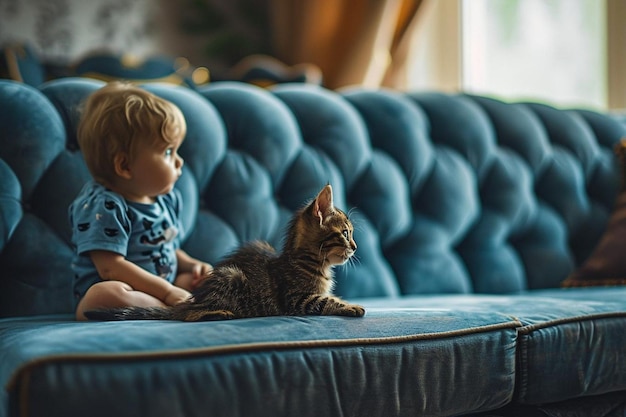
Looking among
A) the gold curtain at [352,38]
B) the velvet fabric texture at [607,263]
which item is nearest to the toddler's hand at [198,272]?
the velvet fabric texture at [607,263]

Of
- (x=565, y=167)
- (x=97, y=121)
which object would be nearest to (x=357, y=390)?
(x=97, y=121)

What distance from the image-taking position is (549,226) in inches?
92.7

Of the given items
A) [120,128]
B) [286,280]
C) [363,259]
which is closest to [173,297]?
[286,280]

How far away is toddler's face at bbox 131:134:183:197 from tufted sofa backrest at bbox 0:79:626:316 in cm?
22

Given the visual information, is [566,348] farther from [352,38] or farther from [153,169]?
[352,38]

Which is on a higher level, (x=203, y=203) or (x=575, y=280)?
(x=203, y=203)

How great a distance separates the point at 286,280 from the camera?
1410mm

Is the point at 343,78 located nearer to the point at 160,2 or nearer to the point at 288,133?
the point at 160,2

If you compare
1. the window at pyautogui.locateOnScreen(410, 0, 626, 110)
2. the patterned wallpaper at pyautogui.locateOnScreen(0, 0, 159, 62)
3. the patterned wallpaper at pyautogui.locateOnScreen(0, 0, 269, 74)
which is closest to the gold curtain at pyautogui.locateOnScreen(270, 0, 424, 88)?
the window at pyautogui.locateOnScreen(410, 0, 626, 110)

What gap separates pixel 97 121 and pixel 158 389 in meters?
0.77

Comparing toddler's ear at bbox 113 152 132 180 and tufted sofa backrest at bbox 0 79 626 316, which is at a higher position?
Answer: toddler's ear at bbox 113 152 132 180

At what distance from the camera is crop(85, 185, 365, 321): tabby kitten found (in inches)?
53.4

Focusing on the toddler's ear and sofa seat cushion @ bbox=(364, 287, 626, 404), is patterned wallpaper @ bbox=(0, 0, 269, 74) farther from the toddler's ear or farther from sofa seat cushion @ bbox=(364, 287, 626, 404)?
sofa seat cushion @ bbox=(364, 287, 626, 404)

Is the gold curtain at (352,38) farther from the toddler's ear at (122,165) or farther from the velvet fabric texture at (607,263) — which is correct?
the toddler's ear at (122,165)
